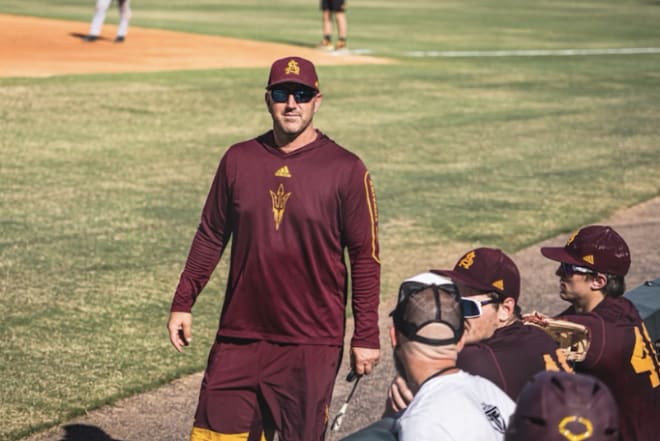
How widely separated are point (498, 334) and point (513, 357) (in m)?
0.24

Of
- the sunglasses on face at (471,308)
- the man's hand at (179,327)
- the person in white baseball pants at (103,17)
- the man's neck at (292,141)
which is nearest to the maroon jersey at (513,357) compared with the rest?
the sunglasses on face at (471,308)

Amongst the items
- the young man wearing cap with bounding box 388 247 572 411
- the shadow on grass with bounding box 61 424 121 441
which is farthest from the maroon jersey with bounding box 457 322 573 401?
the shadow on grass with bounding box 61 424 121 441

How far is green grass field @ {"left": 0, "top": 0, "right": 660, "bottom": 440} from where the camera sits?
895cm

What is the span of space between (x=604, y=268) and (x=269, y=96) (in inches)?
70.6

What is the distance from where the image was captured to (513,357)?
190 inches

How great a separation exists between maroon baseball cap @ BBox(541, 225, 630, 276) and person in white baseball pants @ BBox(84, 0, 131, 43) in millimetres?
22017

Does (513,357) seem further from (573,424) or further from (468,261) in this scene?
(573,424)

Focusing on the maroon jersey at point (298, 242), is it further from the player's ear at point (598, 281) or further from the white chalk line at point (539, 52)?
the white chalk line at point (539, 52)

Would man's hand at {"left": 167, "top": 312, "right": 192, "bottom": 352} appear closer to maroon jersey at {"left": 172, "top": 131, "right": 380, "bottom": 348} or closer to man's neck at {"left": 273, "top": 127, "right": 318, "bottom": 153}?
maroon jersey at {"left": 172, "top": 131, "right": 380, "bottom": 348}

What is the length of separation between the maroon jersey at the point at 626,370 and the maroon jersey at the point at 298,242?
99cm

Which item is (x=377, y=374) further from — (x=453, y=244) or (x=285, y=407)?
(x=453, y=244)

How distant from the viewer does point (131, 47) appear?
2798cm

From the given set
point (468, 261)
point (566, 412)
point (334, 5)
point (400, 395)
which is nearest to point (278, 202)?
point (468, 261)

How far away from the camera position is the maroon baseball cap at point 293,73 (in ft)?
18.5
